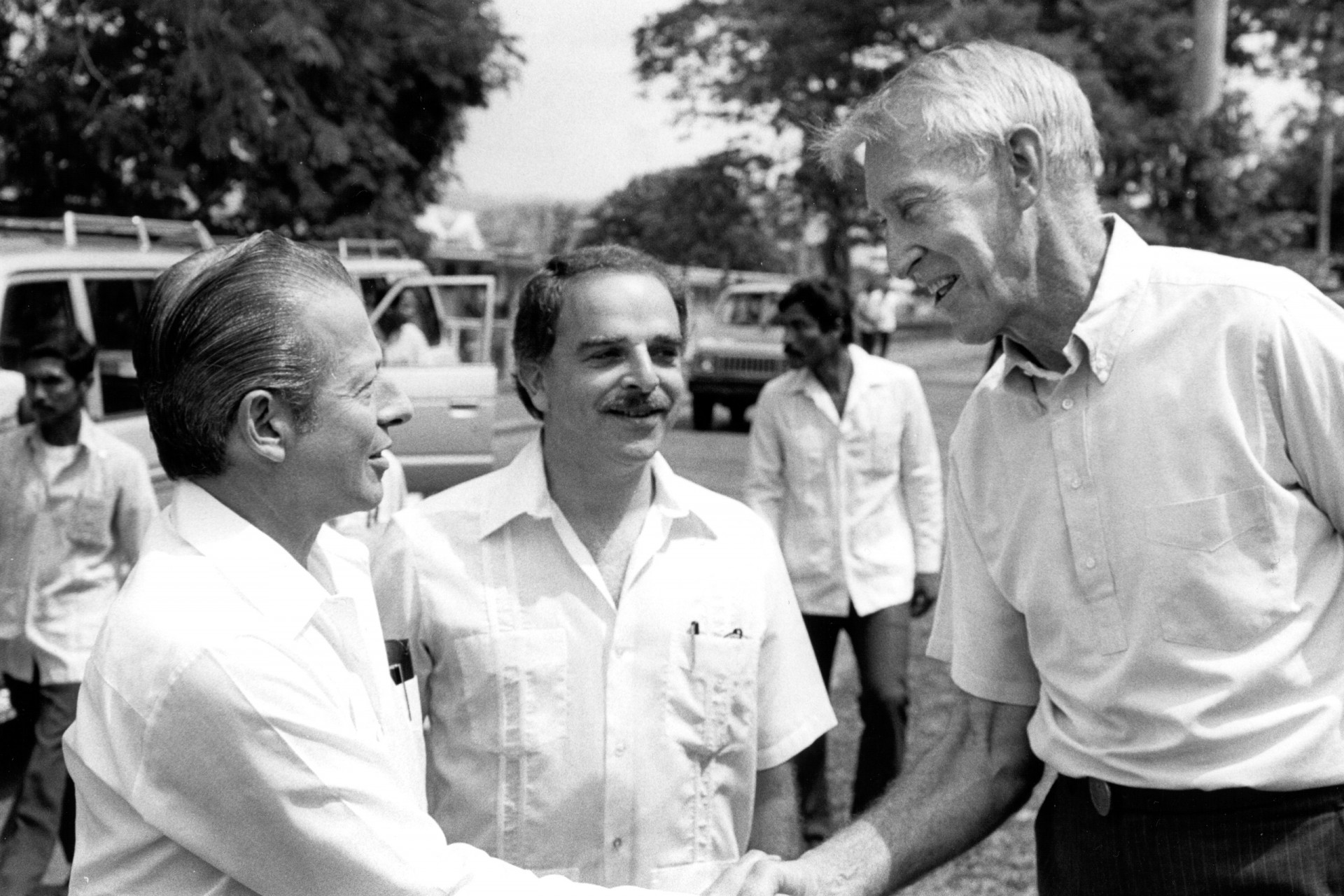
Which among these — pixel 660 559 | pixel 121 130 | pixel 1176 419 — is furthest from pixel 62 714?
pixel 121 130

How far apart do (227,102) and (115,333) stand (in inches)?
145

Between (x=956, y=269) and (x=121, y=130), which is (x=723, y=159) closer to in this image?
(x=121, y=130)

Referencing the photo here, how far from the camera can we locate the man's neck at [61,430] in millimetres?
5238

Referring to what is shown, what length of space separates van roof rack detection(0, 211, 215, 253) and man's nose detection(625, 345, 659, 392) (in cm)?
550

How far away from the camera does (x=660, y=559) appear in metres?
2.83

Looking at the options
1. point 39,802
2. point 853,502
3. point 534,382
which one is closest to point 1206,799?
point 534,382

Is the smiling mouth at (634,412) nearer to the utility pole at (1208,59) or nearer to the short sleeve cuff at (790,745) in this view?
the short sleeve cuff at (790,745)

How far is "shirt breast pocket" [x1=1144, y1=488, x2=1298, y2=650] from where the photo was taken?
7.23ft

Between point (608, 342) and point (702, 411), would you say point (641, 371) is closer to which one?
point (608, 342)

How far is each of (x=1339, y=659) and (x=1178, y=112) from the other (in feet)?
29.8

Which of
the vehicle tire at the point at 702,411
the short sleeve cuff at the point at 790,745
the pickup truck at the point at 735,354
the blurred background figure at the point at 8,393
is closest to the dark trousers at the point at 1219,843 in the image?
the short sleeve cuff at the point at 790,745

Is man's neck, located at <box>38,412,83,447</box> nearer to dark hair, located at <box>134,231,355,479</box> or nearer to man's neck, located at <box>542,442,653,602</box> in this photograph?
man's neck, located at <box>542,442,653,602</box>

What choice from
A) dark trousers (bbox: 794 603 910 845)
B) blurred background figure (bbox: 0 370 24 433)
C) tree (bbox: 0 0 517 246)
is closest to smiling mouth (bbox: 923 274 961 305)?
dark trousers (bbox: 794 603 910 845)

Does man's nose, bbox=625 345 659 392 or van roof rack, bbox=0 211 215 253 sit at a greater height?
man's nose, bbox=625 345 659 392
